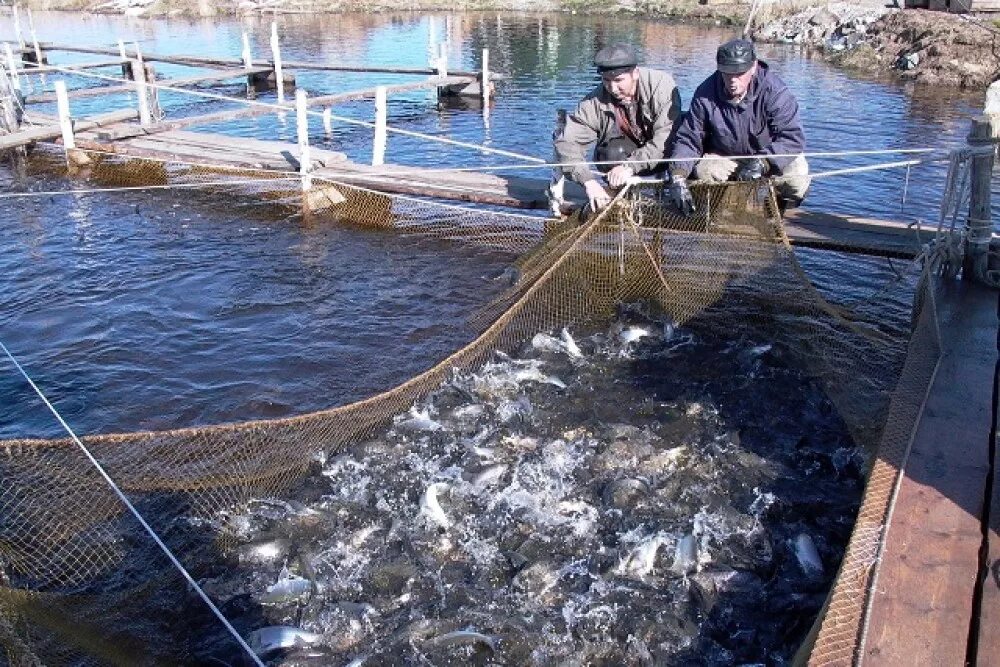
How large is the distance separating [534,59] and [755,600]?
3692 centimetres

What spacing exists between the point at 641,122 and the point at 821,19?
127ft

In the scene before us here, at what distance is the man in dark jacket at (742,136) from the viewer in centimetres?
953

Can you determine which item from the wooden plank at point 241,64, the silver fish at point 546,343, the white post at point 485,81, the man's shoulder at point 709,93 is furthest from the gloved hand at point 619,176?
the wooden plank at point 241,64

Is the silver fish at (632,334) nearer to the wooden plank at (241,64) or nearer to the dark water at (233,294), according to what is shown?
the dark water at (233,294)

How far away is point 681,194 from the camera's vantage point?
9719mm

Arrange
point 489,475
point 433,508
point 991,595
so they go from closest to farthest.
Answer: point 991,595, point 433,508, point 489,475

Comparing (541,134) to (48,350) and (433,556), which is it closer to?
(48,350)

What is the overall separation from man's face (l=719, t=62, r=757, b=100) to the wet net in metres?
1.11

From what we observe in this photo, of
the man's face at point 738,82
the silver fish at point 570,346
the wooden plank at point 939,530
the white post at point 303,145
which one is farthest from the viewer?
the white post at point 303,145

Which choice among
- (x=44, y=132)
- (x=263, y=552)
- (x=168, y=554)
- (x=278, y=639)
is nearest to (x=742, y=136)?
(x=263, y=552)

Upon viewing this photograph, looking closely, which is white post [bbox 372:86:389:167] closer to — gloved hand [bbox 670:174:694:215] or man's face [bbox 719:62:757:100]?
gloved hand [bbox 670:174:694:215]

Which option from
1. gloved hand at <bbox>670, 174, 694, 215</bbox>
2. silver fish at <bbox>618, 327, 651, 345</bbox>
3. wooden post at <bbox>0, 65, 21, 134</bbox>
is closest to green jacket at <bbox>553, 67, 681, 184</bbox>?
gloved hand at <bbox>670, 174, 694, 215</bbox>

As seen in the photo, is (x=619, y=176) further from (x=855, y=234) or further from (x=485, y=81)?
(x=485, y=81)

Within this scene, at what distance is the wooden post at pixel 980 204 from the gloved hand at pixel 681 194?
9.88 ft
